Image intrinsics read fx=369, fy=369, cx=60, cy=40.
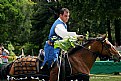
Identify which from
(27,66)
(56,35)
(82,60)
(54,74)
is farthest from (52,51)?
(27,66)

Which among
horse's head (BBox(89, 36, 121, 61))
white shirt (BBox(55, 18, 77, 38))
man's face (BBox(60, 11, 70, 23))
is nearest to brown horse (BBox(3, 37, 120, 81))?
horse's head (BBox(89, 36, 121, 61))

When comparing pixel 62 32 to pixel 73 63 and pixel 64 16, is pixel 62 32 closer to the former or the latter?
pixel 64 16

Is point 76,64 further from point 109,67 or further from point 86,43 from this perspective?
point 109,67

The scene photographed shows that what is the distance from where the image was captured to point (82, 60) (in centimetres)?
1038

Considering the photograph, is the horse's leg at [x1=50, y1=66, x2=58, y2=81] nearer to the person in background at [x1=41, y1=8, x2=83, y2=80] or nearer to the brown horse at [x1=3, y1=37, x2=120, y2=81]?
the brown horse at [x1=3, y1=37, x2=120, y2=81]

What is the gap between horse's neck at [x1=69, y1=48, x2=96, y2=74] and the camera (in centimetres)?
1020

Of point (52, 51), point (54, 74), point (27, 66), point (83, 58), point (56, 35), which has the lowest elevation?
point (54, 74)

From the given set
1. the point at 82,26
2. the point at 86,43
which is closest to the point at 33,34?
the point at 82,26

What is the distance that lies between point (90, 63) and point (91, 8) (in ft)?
88.8

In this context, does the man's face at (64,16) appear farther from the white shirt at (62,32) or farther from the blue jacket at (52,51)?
the white shirt at (62,32)

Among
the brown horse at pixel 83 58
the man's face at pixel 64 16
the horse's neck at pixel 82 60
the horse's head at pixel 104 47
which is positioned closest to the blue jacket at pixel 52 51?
the man's face at pixel 64 16

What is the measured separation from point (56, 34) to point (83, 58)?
107 cm

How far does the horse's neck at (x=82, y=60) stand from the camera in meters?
10.2

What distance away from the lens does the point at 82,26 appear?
5266cm
